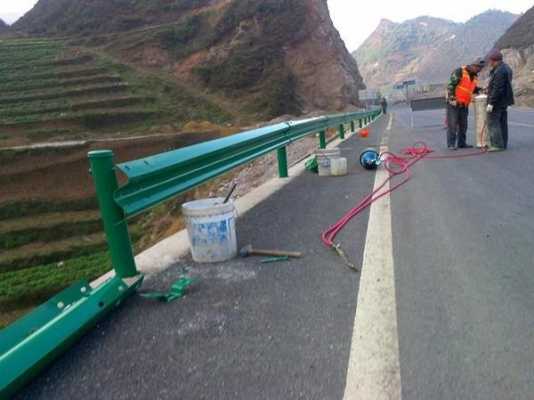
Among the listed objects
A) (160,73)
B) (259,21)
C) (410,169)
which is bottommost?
(410,169)

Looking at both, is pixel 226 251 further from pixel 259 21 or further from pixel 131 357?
pixel 259 21

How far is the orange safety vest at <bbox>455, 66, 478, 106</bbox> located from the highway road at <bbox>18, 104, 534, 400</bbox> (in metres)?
6.90

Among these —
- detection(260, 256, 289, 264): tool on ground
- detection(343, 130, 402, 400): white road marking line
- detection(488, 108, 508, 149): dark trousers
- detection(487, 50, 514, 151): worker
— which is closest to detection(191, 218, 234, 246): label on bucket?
detection(260, 256, 289, 264): tool on ground

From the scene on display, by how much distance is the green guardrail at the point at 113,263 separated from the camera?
213cm

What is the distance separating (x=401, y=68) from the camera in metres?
192

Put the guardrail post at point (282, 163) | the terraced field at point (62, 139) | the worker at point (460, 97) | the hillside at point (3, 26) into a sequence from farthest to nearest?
1. the hillside at point (3, 26)
2. the terraced field at point (62, 139)
3. the worker at point (460, 97)
4. the guardrail post at point (282, 163)

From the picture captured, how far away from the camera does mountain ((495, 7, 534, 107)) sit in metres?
61.4

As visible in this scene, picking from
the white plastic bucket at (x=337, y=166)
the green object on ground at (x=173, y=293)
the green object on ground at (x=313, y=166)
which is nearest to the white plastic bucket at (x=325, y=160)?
the white plastic bucket at (x=337, y=166)

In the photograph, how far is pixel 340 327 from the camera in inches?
97.3

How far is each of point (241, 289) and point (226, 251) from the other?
648mm

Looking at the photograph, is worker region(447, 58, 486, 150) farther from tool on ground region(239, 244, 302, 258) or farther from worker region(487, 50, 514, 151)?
tool on ground region(239, 244, 302, 258)

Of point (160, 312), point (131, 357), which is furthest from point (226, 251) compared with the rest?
point (131, 357)

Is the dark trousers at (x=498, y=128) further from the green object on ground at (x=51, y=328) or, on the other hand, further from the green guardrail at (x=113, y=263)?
the green object on ground at (x=51, y=328)

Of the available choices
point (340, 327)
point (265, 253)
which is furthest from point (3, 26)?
point (340, 327)
